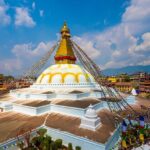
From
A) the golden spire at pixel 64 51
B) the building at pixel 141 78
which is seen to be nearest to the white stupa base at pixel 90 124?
the golden spire at pixel 64 51

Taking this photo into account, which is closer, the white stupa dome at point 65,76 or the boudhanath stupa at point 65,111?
the boudhanath stupa at point 65,111

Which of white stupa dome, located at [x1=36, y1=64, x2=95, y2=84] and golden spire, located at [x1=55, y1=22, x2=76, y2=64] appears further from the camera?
golden spire, located at [x1=55, y1=22, x2=76, y2=64]

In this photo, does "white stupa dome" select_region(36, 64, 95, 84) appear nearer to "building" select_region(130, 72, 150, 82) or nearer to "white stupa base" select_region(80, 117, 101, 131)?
"white stupa base" select_region(80, 117, 101, 131)

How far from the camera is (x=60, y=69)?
60.5 ft

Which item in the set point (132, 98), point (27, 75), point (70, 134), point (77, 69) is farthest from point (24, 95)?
point (132, 98)

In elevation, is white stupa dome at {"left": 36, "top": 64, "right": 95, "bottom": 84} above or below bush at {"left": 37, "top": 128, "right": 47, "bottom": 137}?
above

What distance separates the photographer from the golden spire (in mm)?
19763

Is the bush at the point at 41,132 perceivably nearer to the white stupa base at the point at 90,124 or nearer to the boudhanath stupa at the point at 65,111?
the boudhanath stupa at the point at 65,111

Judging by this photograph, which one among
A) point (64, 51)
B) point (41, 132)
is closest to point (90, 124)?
point (41, 132)

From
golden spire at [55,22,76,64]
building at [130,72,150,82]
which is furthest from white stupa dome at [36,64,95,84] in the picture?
building at [130,72,150,82]

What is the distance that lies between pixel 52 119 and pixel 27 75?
29.9ft

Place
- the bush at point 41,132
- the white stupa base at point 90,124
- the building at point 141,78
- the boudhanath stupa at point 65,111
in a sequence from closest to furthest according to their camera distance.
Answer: the boudhanath stupa at point 65,111, the bush at point 41,132, the white stupa base at point 90,124, the building at point 141,78

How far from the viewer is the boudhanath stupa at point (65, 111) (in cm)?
840

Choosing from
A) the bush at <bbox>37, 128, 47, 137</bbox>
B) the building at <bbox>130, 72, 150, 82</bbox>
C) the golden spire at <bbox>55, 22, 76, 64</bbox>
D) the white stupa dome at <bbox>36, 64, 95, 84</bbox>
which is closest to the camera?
the bush at <bbox>37, 128, 47, 137</bbox>
